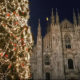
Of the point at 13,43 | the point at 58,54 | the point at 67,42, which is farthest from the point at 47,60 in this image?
the point at 13,43

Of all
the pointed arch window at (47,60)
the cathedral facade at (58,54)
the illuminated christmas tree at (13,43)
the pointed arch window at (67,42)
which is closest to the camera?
the illuminated christmas tree at (13,43)

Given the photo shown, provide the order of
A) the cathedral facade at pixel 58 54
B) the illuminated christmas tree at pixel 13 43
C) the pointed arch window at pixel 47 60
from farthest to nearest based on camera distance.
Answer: the pointed arch window at pixel 47 60 < the cathedral facade at pixel 58 54 < the illuminated christmas tree at pixel 13 43

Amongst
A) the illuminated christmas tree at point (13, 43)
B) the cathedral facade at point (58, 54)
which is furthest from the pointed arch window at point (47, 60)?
the illuminated christmas tree at point (13, 43)

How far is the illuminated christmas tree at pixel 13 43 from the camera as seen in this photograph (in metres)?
5.08

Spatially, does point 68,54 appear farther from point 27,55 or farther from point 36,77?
point 27,55

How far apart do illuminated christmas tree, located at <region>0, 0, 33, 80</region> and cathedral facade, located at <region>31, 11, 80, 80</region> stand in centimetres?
1434

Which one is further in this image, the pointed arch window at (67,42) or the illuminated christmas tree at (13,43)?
the pointed arch window at (67,42)

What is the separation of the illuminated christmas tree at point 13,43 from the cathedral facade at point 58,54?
14.3 m

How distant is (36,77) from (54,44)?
19.8 feet

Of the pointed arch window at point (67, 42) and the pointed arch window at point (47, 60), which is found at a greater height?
the pointed arch window at point (67, 42)

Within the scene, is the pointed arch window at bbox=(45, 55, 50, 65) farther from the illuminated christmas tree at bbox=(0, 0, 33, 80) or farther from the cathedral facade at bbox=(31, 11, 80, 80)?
the illuminated christmas tree at bbox=(0, 0, 33, 80)

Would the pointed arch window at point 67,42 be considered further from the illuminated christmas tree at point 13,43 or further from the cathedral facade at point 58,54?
the illuminated christmas tree at point 13,43

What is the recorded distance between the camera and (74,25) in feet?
75.3

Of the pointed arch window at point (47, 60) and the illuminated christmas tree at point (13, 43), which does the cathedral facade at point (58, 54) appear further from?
the illuminated christmas tree at point (13, 43)
